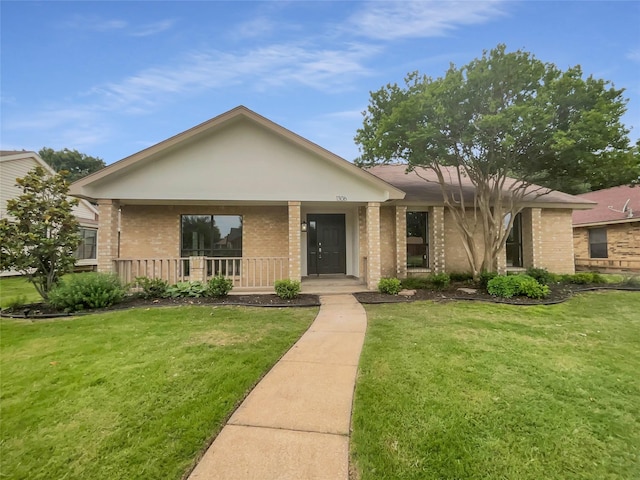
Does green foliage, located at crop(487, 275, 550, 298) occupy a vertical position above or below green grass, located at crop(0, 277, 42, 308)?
above

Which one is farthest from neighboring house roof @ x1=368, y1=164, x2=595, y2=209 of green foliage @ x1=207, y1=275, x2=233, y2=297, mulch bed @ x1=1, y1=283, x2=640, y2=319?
green foliage @ x1=207, y1=275, x2=233, y2=297

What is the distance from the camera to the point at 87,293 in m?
7.57

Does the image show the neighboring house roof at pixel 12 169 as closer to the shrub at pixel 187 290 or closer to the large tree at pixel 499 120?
the shrub at pixel 187 290

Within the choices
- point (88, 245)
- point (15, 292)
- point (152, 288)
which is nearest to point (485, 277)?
point (152, 288)

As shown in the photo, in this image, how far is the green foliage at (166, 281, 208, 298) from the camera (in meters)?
8.72

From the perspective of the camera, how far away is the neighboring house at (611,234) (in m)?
14.8

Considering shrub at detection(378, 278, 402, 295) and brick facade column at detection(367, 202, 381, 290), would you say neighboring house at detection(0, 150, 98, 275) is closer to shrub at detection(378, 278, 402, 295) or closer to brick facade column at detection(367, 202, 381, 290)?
brick facade column at detection(367, 202, 381, 290)

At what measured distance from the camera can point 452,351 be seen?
15.4ft

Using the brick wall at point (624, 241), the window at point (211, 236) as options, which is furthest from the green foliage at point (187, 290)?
the brick wall at point (624, 241)

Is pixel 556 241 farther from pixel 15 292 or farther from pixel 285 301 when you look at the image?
pixel 15 292

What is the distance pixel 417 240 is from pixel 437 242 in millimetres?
801

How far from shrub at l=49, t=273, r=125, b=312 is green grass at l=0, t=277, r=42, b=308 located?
173cm

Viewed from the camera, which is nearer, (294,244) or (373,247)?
(294,244)

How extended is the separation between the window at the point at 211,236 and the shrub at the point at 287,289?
135 inches
